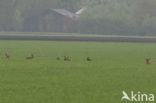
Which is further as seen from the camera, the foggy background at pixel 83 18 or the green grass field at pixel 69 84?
the foggy background at pixel 83 18

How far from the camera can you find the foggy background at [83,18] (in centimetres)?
8800

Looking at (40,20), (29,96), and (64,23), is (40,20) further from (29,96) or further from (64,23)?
(29,96)

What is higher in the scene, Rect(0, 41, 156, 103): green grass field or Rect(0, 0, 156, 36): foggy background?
Rect(0, 41, 156, 103): green grass field

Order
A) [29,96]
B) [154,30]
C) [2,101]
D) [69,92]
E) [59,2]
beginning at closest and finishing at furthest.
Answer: [2,101] → [29,96] → [69,92] → [154,30] → [59,2]

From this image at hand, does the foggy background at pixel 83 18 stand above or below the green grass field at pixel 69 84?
below

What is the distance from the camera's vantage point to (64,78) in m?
16.5

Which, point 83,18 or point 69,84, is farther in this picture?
point 83,18

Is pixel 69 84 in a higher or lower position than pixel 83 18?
higher

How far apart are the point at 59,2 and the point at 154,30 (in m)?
49.0

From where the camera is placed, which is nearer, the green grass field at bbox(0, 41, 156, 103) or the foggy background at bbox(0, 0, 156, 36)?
the green grass field at bbox(0, 41, 156, 103)

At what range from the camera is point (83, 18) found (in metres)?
93.8

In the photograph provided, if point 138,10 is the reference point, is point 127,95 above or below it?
above

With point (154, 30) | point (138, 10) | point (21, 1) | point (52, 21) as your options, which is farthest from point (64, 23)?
point (154, 30)

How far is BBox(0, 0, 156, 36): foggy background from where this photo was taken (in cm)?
8800
